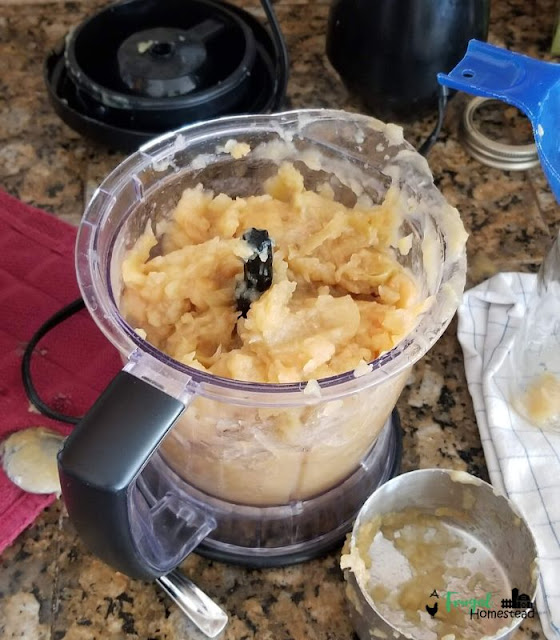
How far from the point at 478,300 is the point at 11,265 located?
428mm

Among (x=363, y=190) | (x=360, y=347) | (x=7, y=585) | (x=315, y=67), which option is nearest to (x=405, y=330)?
(x=360, y=347)

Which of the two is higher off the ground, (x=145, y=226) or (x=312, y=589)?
(x=145, y=226)

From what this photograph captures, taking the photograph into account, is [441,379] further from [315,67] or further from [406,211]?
[315,67]

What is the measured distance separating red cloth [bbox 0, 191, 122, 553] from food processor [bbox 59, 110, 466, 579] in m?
0.10

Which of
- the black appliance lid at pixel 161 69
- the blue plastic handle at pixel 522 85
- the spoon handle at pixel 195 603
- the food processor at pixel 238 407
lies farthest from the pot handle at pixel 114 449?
the black appliance lid at pixel 161 69

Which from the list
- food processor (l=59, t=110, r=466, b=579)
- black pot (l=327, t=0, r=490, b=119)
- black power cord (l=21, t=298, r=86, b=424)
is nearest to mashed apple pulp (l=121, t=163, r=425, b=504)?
food processor (l=59, t=110, r=466, b=579)

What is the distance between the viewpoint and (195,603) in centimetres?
55

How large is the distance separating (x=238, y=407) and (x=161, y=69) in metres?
0.44

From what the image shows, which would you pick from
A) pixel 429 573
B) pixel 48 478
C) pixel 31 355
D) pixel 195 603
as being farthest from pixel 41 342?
pixel 429 573

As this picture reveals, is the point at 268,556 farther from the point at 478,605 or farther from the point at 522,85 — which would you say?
the point at 522,85

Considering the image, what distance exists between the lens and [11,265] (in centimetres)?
72

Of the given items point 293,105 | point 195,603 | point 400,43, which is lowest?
point 195,603

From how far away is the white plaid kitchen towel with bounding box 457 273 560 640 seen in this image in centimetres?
57

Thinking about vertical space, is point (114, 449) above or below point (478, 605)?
above
